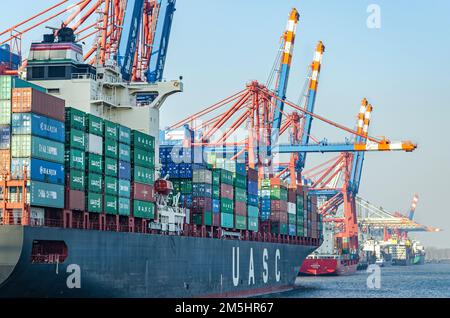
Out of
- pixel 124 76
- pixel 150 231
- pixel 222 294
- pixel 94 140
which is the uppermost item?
pixel 124 76

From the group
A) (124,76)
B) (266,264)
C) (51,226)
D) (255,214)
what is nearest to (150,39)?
(124,76)

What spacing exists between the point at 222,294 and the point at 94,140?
21.6m

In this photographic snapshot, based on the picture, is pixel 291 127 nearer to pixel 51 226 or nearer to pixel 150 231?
pixel 150 231

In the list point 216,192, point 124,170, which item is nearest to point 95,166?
point 124,170

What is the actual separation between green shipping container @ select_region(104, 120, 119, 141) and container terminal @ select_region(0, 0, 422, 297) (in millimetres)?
79

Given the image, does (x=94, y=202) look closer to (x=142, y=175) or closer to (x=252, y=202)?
(x=142, y=175)

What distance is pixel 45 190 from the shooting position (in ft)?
126

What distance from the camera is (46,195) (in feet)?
126

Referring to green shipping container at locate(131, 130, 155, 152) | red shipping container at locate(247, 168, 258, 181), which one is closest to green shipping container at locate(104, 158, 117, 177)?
green shipping container at locate(131, 130, 155, 152)

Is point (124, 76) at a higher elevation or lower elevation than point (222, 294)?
higher

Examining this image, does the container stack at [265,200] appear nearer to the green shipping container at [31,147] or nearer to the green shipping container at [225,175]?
the green shipping container at [225,175]

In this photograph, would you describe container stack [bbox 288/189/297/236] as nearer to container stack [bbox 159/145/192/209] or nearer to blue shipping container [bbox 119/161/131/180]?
container stack [bbox 159/145/192/209]

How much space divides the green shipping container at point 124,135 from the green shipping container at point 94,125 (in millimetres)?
1980

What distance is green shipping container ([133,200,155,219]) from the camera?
47.6 meters
